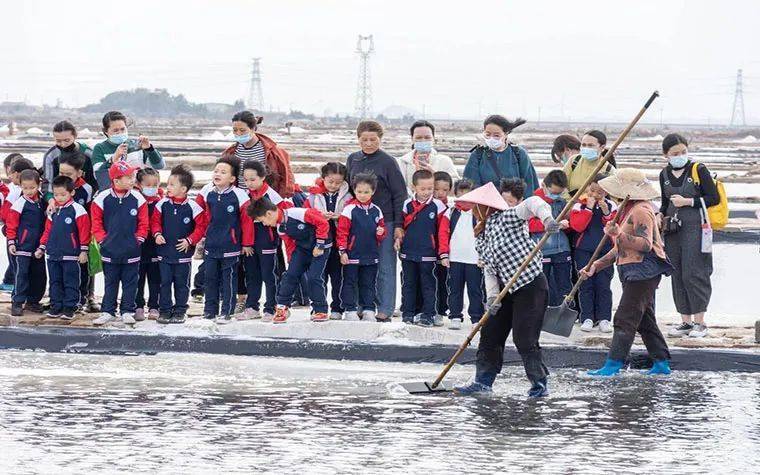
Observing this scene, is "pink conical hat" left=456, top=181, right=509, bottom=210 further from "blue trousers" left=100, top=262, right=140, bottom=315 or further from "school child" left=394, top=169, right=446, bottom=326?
"blue trousers" left=100, top=262, right=140, bottom=315

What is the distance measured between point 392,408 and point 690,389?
2.27 meters

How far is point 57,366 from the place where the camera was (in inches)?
381

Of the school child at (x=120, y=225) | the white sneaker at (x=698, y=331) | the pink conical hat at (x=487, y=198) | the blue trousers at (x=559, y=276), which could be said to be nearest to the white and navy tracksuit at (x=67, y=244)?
the school child at (x=120, y=225)

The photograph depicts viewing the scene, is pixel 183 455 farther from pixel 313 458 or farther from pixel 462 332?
pixel 462 332

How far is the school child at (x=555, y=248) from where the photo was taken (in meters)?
10.5

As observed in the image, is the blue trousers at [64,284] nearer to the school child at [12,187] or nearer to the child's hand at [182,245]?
the school child at [12,187]

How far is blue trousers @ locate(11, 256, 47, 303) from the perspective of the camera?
432 inches

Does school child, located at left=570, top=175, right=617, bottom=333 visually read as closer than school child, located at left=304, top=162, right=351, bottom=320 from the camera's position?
Yes

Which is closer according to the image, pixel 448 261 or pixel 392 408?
pixel 392 408

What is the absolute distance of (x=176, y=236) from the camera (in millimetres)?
10617

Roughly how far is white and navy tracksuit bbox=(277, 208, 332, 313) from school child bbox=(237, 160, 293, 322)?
0.64ft

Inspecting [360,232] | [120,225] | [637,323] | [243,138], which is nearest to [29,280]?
[120,225]

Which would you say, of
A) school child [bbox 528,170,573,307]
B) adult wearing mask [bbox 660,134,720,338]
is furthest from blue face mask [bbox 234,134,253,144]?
adult wearing mask [bbox 660,134,720,338]

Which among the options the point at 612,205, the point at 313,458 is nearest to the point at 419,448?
the point at 313,458
